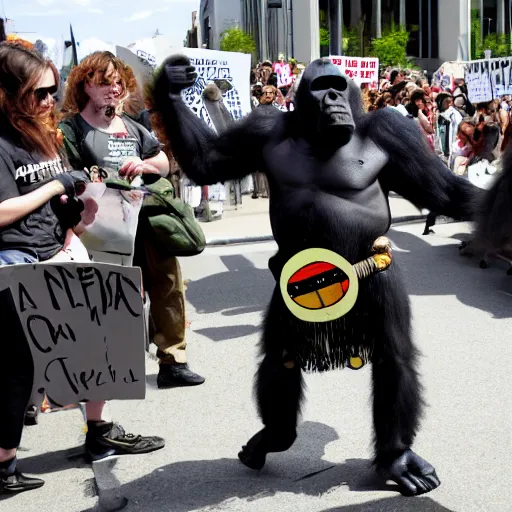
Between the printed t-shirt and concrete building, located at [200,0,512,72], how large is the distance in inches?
1306

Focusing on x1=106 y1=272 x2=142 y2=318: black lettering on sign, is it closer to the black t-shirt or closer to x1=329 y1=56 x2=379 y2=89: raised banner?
the black t-shirt

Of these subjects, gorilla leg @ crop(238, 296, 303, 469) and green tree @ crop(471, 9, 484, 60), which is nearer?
gorilla leg @ crop(238, 296, 303, 469)

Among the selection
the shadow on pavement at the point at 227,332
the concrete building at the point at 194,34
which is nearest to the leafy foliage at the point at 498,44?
the shadow on pavement at the point at 227,332

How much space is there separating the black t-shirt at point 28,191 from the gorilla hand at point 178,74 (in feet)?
1.76

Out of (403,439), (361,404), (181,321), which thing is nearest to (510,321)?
(361,404)

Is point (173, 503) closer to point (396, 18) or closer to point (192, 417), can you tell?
point (192, 417)

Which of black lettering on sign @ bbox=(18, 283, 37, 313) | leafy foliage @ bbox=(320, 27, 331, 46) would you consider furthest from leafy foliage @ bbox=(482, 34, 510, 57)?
black lettering on sign @ bbox=(18, 283, 37, 313)

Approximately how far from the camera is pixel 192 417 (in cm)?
399

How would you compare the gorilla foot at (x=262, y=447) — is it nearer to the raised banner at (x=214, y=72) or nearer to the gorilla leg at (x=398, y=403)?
the gorilla leg at (x=398, y=403)

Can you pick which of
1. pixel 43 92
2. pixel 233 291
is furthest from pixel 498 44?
pixel 43 92

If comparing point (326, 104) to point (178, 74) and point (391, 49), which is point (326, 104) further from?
point (391, 49)

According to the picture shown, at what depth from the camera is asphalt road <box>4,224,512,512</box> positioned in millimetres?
3090

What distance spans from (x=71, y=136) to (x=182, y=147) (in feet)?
3.15

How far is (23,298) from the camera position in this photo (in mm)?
2900
